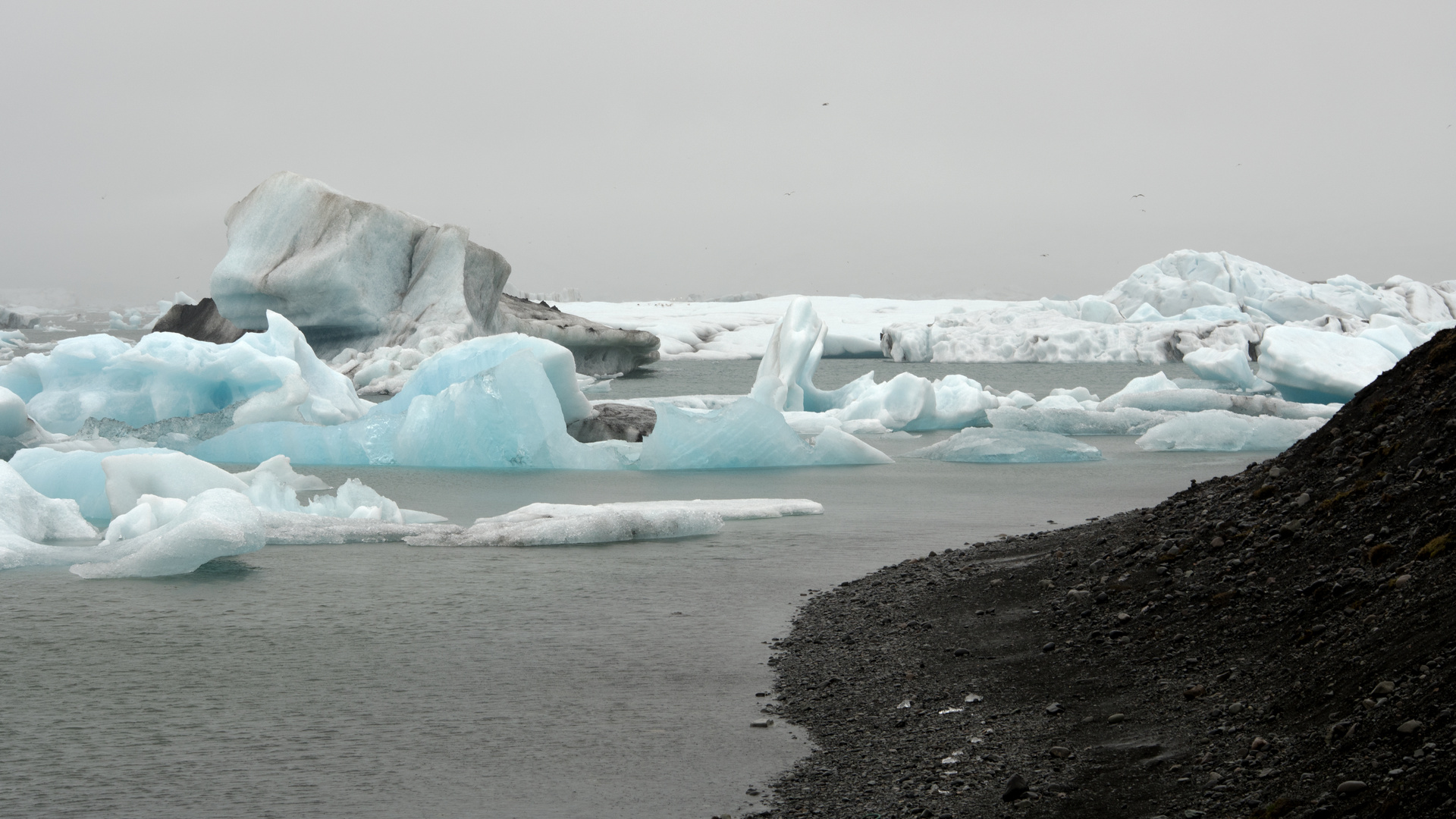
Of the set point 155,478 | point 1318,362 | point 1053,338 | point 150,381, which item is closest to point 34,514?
point 155,478

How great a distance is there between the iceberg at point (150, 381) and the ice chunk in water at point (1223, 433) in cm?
1132

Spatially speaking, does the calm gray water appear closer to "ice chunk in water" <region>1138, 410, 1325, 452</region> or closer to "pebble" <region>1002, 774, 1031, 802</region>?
"pebble" <region>1002, 774, 1031, 802</region>

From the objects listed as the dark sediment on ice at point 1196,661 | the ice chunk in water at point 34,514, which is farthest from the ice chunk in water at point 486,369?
the dark sediment on ice at point 1196,661

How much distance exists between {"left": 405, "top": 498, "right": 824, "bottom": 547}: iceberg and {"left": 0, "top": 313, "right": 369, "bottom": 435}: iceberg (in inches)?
282

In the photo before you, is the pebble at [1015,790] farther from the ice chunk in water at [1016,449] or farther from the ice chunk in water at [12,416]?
the ice chunk in water at [12,416]

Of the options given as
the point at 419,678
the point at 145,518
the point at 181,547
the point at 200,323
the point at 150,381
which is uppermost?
the point at 200,323

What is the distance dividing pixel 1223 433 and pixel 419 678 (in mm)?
13154

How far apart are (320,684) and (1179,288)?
142 feet

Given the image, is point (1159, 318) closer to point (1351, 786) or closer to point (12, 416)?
point (12, 416)

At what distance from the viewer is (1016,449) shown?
14.4 m

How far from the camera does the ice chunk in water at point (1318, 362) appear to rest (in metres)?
18.7

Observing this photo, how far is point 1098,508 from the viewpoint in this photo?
9797mm

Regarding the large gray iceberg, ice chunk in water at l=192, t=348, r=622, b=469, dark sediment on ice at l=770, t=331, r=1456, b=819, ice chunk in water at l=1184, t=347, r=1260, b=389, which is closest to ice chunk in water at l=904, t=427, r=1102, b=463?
ice chunk in water at l=192, t=348, r=622, b=469

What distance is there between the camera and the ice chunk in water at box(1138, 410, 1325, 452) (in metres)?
15.1
